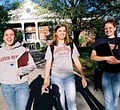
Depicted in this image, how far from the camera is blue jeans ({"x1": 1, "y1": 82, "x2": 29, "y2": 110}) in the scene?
5.21 meters

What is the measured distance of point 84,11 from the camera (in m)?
31.4

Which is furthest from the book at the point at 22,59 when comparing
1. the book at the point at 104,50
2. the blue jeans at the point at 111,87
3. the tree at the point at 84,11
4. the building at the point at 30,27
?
the building at the point at 30,27

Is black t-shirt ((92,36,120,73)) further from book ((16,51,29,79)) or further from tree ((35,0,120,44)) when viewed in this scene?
tree ((35,0,120,44))

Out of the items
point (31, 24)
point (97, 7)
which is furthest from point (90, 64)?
point (31, 24)

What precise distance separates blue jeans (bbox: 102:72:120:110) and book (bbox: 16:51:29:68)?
143 cm

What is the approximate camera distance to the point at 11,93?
5.23 metres

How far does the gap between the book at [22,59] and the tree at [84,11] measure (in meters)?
24.9

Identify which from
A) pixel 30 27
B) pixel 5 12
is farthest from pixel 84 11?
pixel 30 27

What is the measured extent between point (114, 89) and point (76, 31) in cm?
2754

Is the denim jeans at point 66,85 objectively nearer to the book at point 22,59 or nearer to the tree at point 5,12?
the book at point 22,59

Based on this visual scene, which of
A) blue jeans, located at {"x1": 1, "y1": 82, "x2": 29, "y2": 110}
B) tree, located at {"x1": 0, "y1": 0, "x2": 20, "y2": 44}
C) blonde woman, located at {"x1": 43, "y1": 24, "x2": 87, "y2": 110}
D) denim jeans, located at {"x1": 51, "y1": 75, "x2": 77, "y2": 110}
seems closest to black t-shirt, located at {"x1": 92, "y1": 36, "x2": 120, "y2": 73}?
blonde woman, located at {"x1": 43, "y1": 24, "x2": 87, "y2": 110}

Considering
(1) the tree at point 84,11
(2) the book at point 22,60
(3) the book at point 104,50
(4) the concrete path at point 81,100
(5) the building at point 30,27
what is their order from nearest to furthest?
(2) the book at point 22,60
(3) the book at point 104,50
(4) the concrete path at point 81,100
(1) the tree at point 84,11
(5) the building at point 30,27

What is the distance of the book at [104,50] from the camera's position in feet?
18.6

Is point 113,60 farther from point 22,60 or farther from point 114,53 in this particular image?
point 22,60
